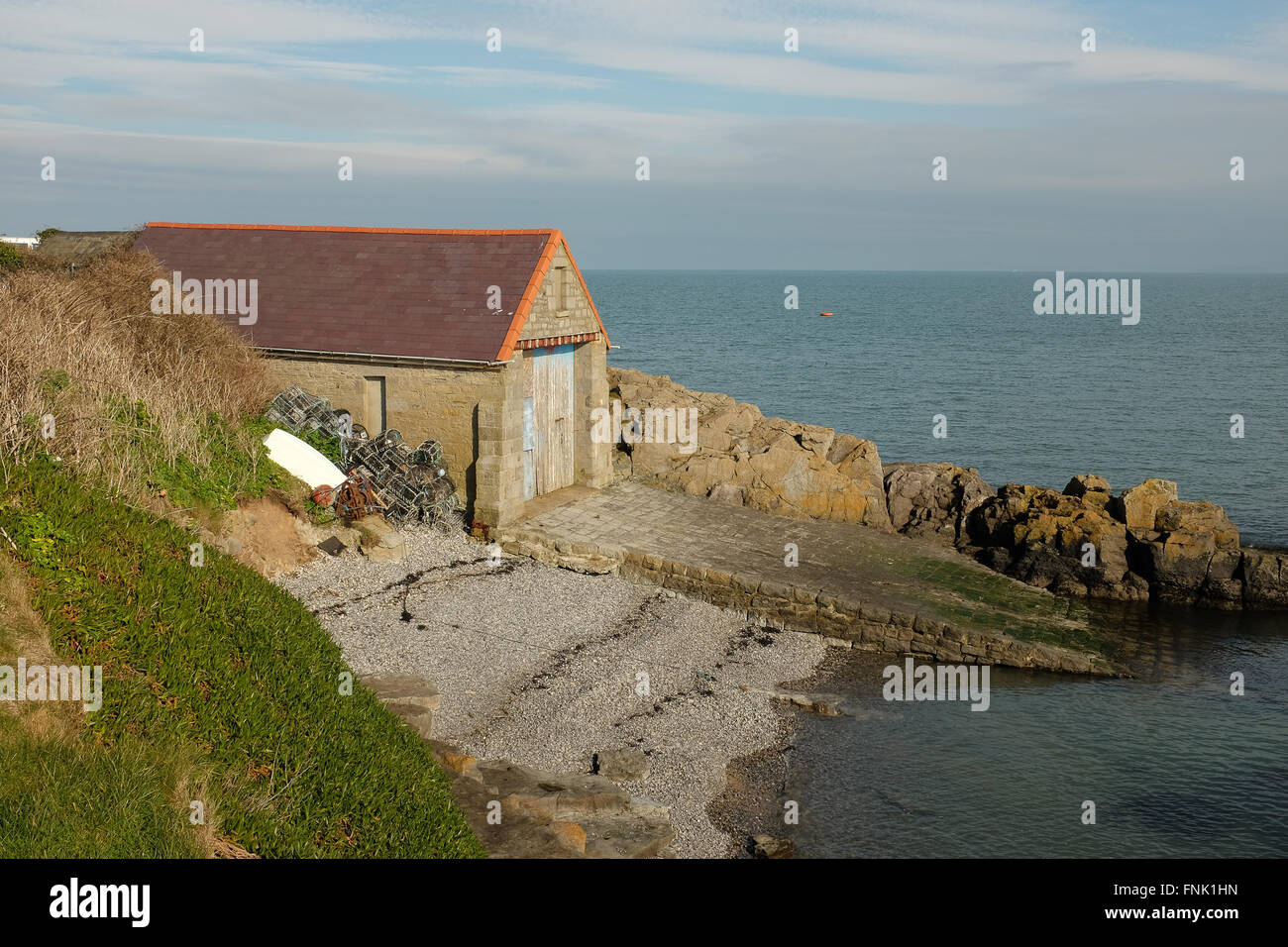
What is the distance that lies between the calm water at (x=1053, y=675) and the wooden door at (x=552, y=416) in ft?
27.1

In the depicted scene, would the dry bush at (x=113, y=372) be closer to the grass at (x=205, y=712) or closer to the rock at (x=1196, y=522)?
the grass at (x=205, y=712)

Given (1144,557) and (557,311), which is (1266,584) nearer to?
(1144,557)

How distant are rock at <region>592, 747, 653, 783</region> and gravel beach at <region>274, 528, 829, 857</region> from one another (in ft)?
0.43

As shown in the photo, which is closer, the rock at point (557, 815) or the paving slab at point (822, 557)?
the rock at point (557, 815)

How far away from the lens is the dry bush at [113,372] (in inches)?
544

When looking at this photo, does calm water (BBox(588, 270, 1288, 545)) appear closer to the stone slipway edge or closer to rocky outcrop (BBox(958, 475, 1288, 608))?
rocky outcrop (BBox(958, 475, 1288, 608))

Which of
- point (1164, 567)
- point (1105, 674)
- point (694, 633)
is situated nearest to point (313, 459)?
point (694, 633)

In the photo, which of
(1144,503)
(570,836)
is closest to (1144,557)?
(1144,503)

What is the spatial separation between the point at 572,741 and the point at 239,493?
7.73 metres

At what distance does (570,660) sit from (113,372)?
8.25m

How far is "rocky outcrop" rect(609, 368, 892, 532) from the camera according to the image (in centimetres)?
2575

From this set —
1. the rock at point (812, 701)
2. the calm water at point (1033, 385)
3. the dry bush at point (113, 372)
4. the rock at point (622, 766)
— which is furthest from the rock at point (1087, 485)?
the dry bush at point (113, 372)

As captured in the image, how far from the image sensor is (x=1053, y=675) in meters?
19.8

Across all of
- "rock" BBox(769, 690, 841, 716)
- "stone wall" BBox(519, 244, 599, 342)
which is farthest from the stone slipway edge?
"stone wall" BBox(519, 244, 599, 342)
